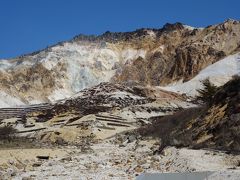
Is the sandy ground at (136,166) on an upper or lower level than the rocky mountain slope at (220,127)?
lower

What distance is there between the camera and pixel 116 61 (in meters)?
151

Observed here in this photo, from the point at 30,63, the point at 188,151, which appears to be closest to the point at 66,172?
the point at 188,151

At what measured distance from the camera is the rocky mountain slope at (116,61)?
126 m

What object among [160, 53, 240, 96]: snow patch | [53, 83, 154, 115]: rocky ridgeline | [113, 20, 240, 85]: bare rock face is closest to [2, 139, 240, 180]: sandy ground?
[53, 83, 154, 115]: rocky ridgeline

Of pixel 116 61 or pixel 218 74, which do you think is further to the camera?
pixel 116 61

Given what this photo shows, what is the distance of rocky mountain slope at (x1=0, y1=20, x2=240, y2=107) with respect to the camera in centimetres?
12638

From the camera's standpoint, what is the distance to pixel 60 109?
254ft

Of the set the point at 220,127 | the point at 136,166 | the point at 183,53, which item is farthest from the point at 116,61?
the point at 136,166

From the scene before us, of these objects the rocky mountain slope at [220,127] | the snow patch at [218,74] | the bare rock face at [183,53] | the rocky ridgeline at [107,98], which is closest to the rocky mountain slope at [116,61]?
the bare rock face at [183,53]

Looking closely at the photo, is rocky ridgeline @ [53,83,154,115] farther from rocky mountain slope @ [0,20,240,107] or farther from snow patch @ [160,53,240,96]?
rocky mountain slope @ [0,20,240,107]

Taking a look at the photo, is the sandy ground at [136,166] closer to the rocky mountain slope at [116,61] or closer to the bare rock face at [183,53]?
the bare rock face at [183,53]

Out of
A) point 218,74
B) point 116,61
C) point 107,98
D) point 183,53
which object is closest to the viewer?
point 107,98

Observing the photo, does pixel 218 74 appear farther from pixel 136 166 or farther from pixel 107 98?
pixel 136 166

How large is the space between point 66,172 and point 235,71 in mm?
79149
